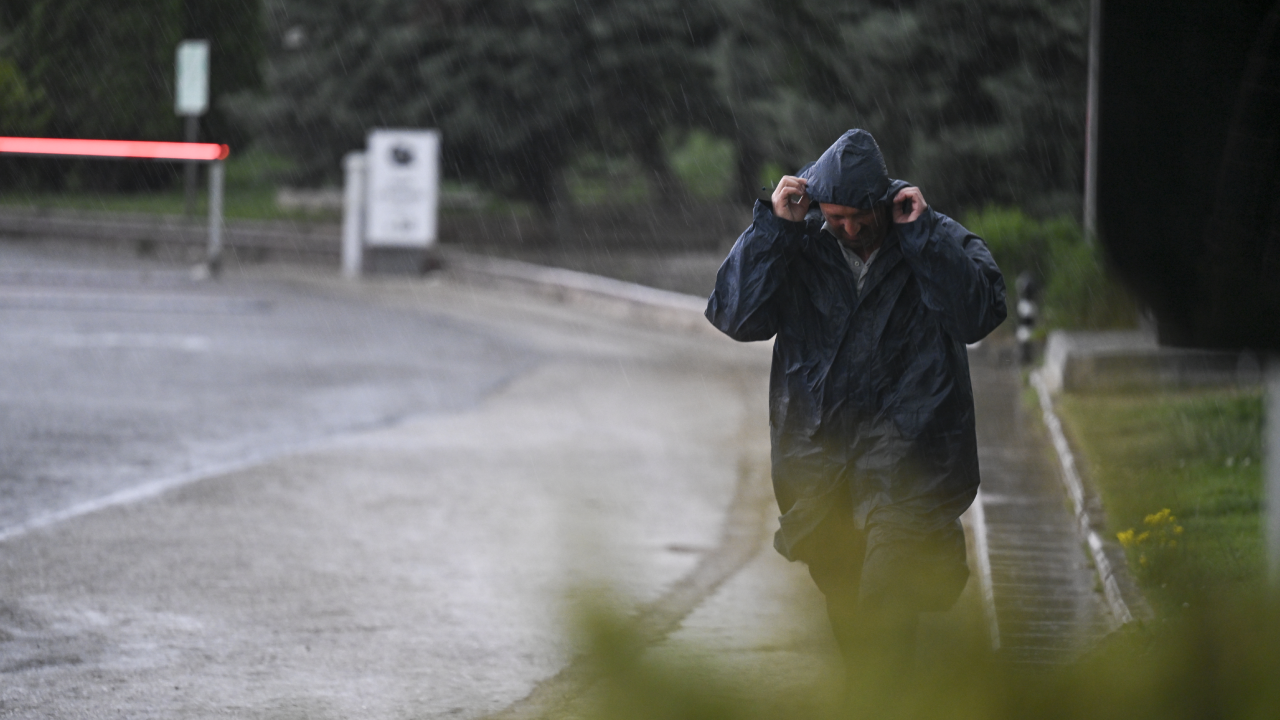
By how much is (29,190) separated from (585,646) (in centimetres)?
3864

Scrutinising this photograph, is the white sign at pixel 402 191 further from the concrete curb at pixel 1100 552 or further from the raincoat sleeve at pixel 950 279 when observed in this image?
the raincoat sleeve at pixel 950 279

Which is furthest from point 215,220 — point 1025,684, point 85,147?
point 1025,684

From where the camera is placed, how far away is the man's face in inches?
152

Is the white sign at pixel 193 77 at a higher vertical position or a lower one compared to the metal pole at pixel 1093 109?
lower

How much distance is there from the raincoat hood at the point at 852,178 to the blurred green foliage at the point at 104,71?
30874 millimetres

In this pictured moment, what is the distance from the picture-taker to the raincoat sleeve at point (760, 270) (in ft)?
13.0

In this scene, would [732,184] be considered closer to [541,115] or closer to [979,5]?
[541,115]

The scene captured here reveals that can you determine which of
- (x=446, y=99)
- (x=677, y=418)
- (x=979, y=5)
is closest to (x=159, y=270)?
(x=446, y=99)

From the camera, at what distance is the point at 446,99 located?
91.0 ft

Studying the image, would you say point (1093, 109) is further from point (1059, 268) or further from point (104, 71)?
point (104, 71)

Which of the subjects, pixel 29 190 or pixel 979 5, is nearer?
pixel 979 5

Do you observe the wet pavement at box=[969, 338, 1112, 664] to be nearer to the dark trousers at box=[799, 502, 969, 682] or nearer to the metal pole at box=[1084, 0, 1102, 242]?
the dark trousers at box=[799, 502, 969, 682]

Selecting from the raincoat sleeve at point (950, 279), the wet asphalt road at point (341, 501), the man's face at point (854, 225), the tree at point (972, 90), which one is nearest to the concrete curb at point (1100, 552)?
the raincoat sleeve at point (950, 279)

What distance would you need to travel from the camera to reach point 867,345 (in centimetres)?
395
